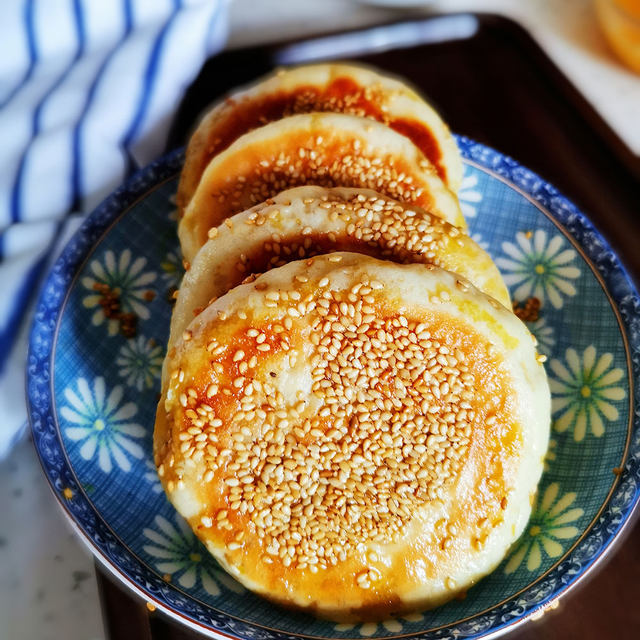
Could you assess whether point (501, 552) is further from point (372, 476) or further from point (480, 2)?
point (480, 2)

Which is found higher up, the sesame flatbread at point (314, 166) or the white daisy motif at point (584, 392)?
the sesame flatbread at point (314, 166)

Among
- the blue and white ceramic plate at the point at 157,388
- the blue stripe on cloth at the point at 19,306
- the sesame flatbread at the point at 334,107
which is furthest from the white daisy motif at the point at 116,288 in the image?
the sesame flatbread at the point at 334,107

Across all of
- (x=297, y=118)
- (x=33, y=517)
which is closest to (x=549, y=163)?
(x=297, y=118)

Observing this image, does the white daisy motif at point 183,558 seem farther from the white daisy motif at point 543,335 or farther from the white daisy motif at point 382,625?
the white daisy motif at point 543,335

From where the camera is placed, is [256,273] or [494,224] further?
[494,224]

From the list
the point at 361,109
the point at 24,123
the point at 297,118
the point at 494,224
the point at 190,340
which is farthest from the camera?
the point at 24,123

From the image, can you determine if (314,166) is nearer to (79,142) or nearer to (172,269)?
(172,269)

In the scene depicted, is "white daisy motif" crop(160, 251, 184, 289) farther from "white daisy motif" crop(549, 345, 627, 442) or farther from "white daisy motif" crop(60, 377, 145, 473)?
"white daisy motif" crop(549, 345, 627, 442)
